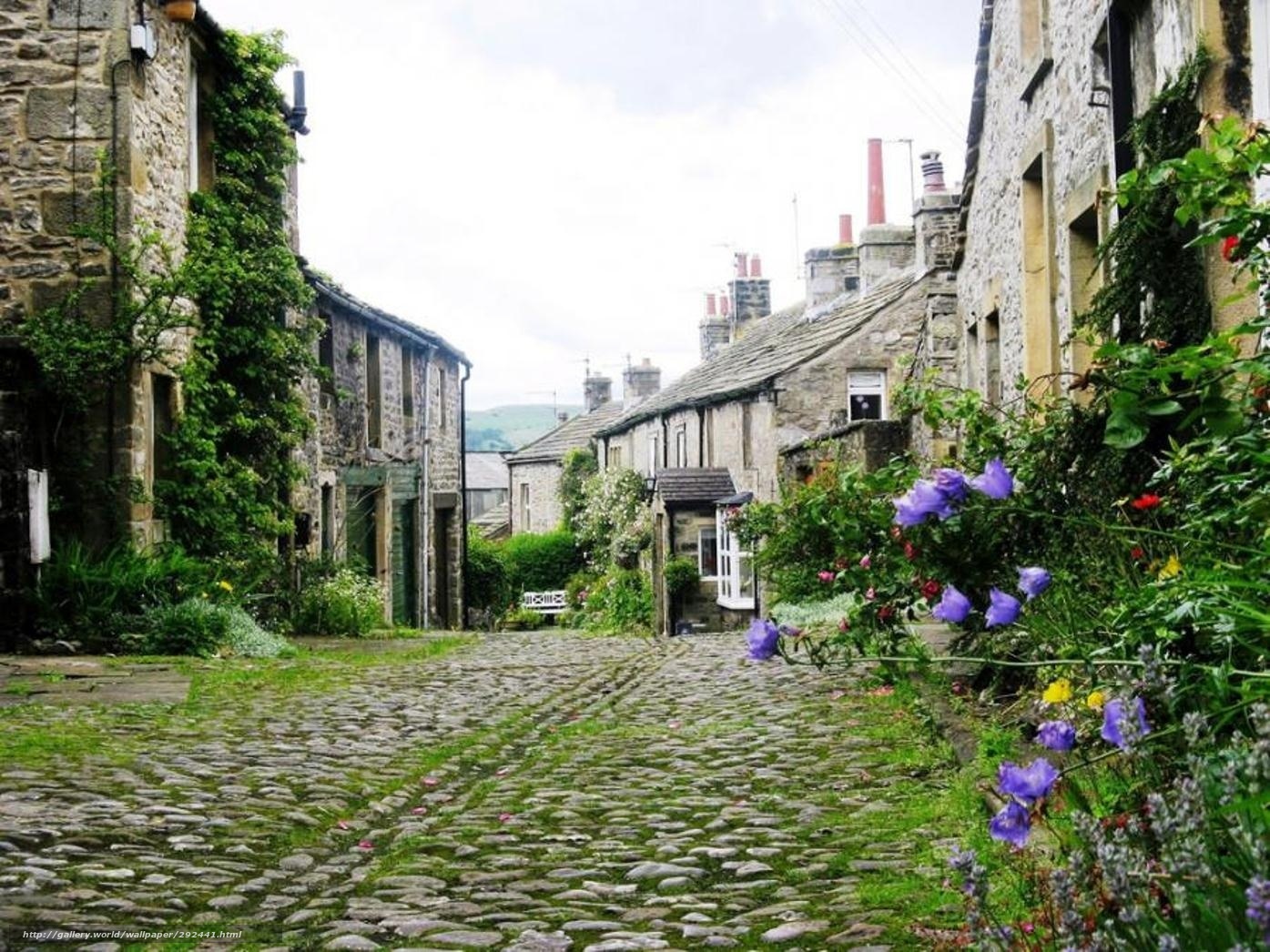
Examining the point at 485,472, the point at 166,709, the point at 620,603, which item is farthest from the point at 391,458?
the point at 485,472

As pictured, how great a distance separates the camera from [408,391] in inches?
956

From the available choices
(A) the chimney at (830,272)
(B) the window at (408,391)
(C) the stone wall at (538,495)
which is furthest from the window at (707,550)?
(C) the stone wall at (538,495)

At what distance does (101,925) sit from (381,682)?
6675 millimetres

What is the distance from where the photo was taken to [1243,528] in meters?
4.07

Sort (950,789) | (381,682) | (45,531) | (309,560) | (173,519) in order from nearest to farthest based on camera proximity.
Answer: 1. (950,789)
2. (381,682)
3. (45,531)
4. (173,519)
5. (309,560)

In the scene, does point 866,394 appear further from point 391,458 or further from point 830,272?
point 391,458

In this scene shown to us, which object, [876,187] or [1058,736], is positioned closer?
[1058,736]

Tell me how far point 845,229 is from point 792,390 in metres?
8.37

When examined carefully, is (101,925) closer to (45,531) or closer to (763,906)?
(763,906)

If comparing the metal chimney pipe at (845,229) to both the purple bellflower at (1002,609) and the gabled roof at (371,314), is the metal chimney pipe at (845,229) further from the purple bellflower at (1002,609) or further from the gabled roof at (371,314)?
the purple bellflower at (1002,609)

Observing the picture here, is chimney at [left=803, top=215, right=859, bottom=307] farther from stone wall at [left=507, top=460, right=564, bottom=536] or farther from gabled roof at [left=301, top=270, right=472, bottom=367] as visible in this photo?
stone wall at [left=507, top=460, right=564, bottom=536]

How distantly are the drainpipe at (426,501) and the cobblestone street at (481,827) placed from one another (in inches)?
603

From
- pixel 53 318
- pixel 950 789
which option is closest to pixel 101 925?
pixel 950 789

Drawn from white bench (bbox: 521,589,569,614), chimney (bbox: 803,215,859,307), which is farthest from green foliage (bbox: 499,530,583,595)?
chimney (bbox: 803,215,859,307)
